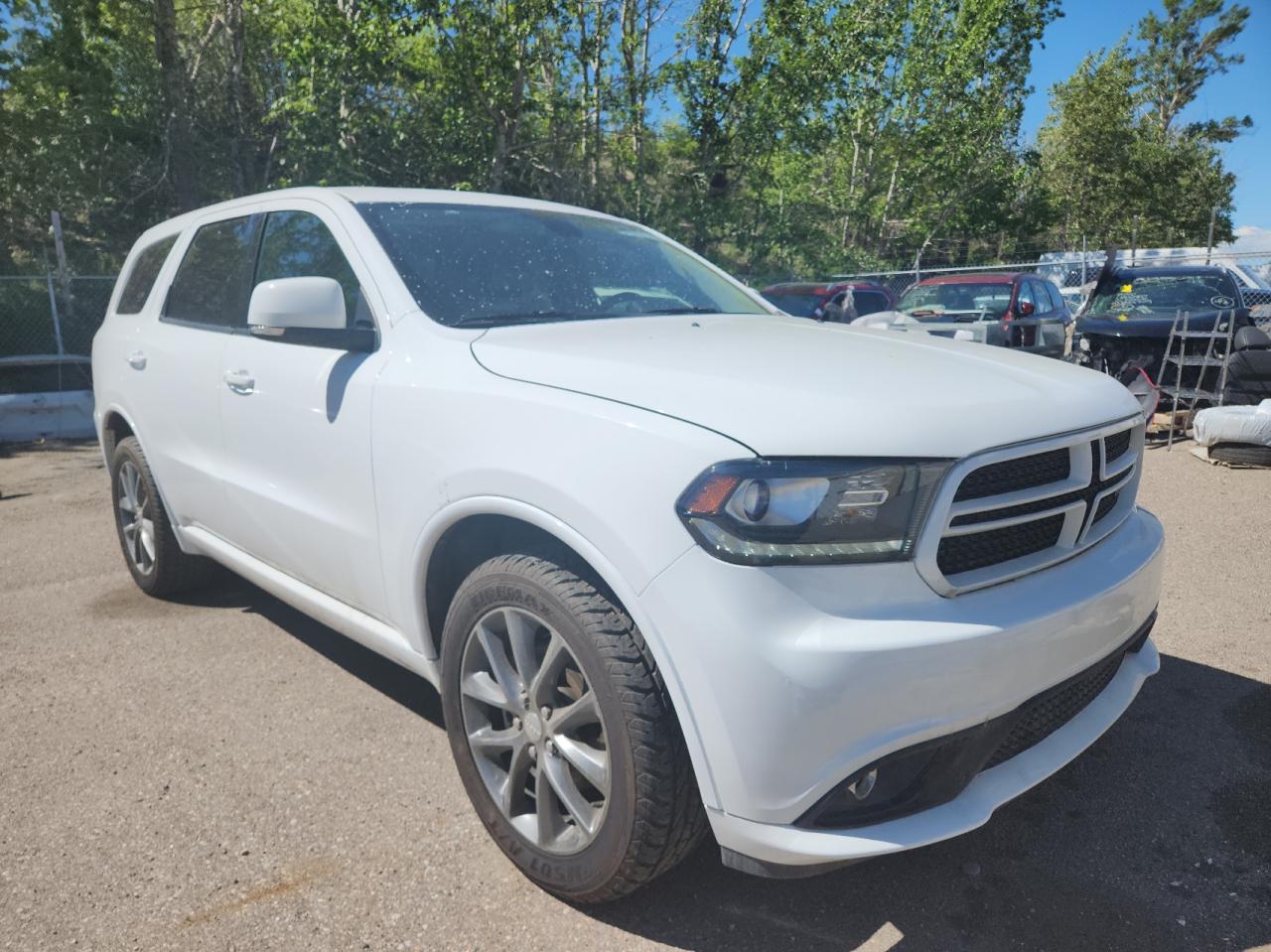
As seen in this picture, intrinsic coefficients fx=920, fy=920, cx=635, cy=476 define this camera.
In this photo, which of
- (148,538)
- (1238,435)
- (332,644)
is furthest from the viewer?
(1238,435)

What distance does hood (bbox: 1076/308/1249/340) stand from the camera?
9.25m

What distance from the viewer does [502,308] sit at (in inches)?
108

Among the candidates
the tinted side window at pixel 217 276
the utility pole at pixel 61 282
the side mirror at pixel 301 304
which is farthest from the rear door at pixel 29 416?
the side mirror at pixel 301 304

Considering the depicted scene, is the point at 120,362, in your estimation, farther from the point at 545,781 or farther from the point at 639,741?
the point at 639,741

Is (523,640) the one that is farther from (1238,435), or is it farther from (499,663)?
(1238,435)

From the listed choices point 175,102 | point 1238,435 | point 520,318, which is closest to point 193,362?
point 520,318

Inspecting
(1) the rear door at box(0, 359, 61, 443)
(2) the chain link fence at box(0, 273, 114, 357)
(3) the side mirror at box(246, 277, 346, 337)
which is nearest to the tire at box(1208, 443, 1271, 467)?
(3) the side mirror at box(246, 277, 346, 337)

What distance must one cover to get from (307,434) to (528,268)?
2.85 feet

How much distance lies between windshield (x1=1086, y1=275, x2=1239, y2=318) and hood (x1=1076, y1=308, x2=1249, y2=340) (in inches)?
9.2

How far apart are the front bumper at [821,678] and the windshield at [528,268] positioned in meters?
1.27

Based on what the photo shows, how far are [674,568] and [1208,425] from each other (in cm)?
729

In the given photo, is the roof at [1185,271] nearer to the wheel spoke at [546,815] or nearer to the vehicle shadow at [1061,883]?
the vehicle shadow at [1061,883]

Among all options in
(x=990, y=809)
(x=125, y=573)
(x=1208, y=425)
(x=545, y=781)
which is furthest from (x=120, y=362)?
(x=1208, y=425)

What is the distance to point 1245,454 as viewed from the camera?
728cm
